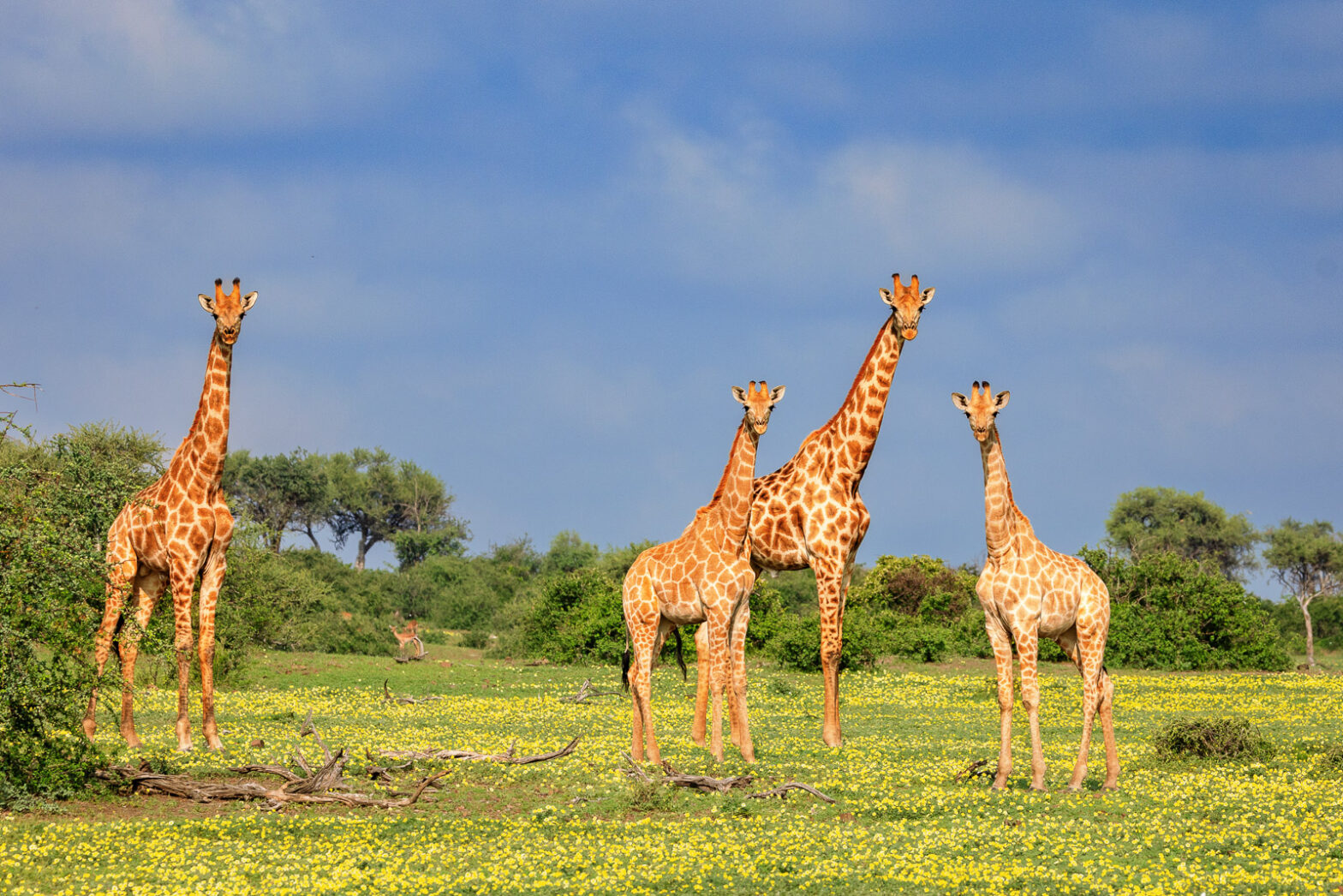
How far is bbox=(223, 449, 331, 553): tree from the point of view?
81125 mm

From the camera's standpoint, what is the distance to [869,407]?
Answer: 64.0 feet

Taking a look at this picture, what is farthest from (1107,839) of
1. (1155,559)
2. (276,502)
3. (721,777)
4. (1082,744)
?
(276,502)

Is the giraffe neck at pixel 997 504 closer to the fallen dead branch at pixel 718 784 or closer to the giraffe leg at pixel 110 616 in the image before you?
the fallen dead branch at pixel 718 784

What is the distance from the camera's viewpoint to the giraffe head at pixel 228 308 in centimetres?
1847

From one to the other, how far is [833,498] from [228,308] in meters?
9.78

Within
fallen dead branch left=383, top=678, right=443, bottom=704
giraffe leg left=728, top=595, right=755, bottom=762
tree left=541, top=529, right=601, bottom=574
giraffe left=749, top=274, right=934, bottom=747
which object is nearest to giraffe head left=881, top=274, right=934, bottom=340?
giraffe left=749, top=274, right=934, bottom=747

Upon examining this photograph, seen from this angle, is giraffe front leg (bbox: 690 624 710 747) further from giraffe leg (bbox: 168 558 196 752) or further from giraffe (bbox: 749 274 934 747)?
giraffe leg (bbox: 168 558 196 752)

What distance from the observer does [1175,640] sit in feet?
123

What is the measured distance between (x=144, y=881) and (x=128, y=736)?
7216 mm

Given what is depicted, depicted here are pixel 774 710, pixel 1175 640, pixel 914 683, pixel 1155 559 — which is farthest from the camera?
pixel 1155 559

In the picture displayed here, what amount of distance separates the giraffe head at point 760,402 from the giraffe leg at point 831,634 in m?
3.07

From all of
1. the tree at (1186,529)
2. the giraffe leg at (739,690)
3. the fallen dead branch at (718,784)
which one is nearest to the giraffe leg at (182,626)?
the fallen dead branch at (718,784)

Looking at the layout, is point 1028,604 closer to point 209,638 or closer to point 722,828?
point 722,828

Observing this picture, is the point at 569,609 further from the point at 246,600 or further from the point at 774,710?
the point at 774,710
